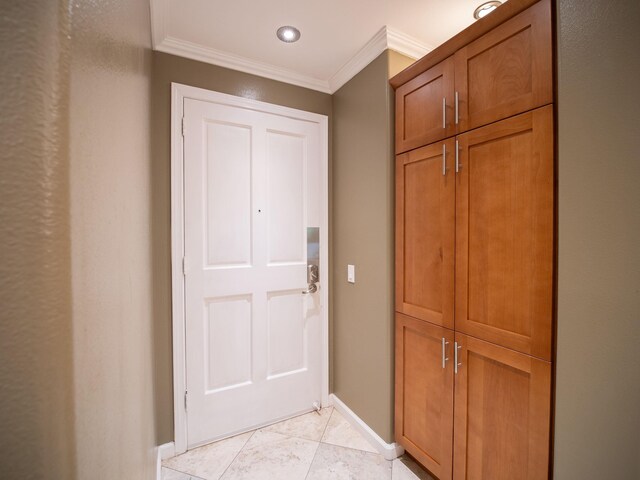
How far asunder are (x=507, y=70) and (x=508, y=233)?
66 cm

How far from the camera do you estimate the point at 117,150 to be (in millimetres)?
551

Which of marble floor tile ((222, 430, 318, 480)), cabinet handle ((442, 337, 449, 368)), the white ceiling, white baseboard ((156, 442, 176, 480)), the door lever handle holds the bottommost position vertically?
marble floor tile ((222, 430, 318, 480))

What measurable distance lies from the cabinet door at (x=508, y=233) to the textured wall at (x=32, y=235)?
1.29 meters

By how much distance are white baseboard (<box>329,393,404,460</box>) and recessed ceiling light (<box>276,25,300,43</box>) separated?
8.16 feet

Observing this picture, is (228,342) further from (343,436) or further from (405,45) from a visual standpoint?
(405,45)

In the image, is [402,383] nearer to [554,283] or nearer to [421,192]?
[554,283]

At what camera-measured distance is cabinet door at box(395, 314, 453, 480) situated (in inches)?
54.1

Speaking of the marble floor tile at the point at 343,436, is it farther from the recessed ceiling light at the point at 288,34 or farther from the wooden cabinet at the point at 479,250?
the recessed ceiling light at the point at 288,34

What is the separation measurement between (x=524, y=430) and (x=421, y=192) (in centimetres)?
111

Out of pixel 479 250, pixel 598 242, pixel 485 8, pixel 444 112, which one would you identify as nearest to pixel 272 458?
pixel 479 250

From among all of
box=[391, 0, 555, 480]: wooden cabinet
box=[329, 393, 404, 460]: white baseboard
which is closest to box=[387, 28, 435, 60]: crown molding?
box=[391, 0, 555, 480]: wooden cabinet

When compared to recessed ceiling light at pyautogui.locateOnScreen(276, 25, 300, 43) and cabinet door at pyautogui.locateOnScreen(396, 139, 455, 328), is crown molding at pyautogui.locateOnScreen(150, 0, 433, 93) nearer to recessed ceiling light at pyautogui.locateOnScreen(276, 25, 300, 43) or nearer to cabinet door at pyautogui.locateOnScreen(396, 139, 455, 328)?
recessed ceiling light at pyautogui.locateOnScreen(276, 25, 300, 43)

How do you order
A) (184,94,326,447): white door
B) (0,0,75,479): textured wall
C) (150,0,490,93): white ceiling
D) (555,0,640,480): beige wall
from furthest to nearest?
(184,94,326,447): white door → (150,0,490,93): white ceiling → (555,0,640,480): beige wall → (0,0,75,479): textured wall

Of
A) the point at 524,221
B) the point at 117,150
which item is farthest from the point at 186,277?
the point at 524,221
